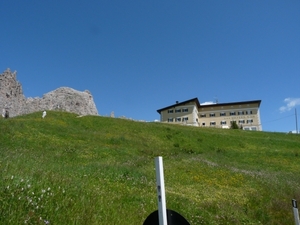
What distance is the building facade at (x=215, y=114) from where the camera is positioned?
99.1 meters

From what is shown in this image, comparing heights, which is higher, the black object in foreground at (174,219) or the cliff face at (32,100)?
the cliff face at (32,100)

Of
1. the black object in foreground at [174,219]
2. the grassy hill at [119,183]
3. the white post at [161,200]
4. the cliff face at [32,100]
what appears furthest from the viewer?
the cliff face at [32,100]

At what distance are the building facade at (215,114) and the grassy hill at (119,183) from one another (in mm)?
63298

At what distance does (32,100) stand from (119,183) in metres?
82.0

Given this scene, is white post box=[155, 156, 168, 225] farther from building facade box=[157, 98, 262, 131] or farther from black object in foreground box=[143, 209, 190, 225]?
building facade box=[157, 98, 262, 131]

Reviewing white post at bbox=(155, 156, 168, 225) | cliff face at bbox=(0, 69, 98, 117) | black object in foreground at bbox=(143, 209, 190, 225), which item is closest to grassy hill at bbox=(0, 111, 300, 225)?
black object in foreground at bbox=(143, 209, 190, 225)

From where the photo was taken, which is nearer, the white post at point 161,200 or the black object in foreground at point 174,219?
the white post at point 161,200

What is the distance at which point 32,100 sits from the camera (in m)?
83.4

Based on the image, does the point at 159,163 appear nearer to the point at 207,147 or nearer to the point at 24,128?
the point at 24,128

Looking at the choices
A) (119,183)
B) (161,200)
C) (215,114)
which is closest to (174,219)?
(161,200)

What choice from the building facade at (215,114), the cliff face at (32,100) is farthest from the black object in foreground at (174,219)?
the building facade at (215,114)

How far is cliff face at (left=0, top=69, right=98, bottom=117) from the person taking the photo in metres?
76.8

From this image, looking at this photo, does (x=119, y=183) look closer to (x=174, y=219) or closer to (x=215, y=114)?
(x=174, y=219)

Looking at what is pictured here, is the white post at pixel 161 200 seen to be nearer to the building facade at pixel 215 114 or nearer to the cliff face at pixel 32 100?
the cliff face at pixel 32 100
